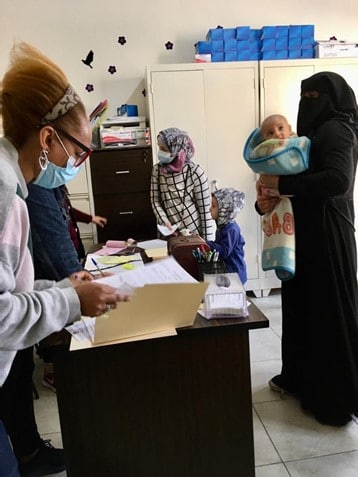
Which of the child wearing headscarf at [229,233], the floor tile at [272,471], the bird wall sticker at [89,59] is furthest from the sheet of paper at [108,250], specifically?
the bird wall sticker at [89,59]

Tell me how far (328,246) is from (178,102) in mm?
1979

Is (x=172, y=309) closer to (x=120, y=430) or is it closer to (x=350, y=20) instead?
(x=120, y=430)

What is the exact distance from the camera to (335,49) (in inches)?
138

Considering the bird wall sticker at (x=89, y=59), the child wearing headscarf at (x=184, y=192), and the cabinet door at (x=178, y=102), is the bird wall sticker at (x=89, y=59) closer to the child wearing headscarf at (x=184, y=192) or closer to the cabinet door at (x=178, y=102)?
the cabinet door at (x=178, y=102)

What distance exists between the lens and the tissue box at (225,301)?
1317mm

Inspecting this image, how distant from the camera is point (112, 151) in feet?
11.3

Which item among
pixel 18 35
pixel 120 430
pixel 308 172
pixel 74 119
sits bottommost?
pixel 120 430

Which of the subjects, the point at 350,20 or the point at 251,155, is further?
the point at 350,20

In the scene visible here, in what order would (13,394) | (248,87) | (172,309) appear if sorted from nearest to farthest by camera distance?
(172,309) → (13,394) → (248,87)

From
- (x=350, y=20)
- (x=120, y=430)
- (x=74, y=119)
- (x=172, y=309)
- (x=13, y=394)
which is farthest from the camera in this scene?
(x=350, y=20)

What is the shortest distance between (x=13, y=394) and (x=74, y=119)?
1.05m

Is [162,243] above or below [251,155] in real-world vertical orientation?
below

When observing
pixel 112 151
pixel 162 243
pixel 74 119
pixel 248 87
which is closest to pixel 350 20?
pixel 248 87

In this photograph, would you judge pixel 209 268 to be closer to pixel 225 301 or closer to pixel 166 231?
pixel 225 301
